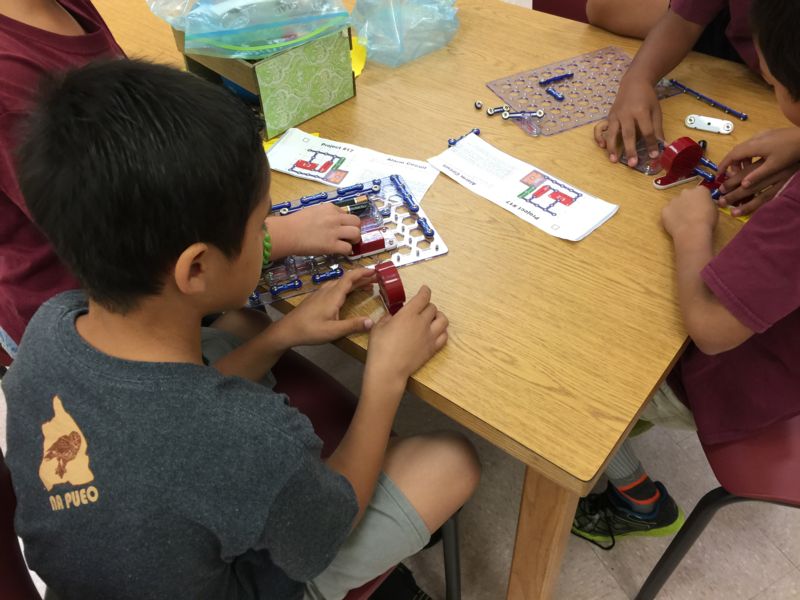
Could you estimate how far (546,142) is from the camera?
3.28ft

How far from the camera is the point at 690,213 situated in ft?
2.66

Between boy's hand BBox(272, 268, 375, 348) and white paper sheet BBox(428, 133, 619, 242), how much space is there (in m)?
0.25

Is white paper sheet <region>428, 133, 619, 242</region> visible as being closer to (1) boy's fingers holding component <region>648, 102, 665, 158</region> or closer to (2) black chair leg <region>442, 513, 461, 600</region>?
(1) boy's fingers holding component <region>648, 102, 665, 158</region>

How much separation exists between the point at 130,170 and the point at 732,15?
1.11m

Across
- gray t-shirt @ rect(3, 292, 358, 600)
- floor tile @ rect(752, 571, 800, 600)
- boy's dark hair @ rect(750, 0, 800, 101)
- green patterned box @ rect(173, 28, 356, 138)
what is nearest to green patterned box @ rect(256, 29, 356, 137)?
green patterned box @ rect(173, 28, 356, 138)

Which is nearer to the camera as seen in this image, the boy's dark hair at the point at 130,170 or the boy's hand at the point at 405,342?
the boy's dark hair at the point at 130,170

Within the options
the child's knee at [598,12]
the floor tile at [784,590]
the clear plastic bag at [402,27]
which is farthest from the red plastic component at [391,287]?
the floor tile at [784,590]

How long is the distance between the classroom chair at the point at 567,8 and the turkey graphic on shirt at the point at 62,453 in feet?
4.72

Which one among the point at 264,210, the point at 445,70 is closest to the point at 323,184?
the point at 264,210

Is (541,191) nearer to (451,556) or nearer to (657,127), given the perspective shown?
(657,127)

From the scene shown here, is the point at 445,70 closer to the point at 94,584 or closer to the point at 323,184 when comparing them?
the point at 323,184

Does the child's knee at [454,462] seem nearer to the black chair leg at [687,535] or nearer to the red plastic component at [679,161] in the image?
the black chair leg at [687,535]

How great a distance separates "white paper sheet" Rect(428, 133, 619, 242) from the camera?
85 centimetres

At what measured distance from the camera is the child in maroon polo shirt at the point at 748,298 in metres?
0.67
